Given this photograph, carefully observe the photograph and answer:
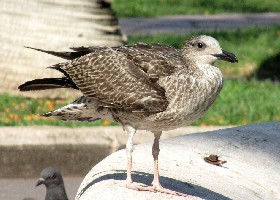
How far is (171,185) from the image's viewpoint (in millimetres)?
7207

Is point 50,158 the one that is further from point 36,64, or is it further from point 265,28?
point 265,28

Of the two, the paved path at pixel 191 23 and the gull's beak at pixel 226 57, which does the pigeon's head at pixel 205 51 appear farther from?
the paved path at pixel 191 23

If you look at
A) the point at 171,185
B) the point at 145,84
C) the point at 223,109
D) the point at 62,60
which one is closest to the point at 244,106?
the point at 223,109

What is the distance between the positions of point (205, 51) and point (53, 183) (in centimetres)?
234

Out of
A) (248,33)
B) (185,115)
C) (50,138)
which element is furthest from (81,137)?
(248,33)

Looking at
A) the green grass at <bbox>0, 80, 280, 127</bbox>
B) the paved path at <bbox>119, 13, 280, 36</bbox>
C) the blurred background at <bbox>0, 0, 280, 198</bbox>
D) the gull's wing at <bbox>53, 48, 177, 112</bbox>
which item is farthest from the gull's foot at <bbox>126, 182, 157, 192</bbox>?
the paved path at <bbox>119, 13, 280, 36</bbox>

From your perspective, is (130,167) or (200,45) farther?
(130,167)

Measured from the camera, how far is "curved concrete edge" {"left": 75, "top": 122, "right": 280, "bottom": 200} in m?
7.10

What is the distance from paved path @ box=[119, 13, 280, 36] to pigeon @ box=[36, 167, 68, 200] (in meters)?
9.82

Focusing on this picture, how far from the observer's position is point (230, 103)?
39.8 feet

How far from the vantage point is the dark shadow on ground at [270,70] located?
1560cm

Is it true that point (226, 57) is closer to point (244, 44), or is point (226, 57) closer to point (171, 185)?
point (171, 185)

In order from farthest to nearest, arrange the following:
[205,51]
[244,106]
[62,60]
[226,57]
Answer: [62,60]
[244,106]
[205,51]
[226,57]

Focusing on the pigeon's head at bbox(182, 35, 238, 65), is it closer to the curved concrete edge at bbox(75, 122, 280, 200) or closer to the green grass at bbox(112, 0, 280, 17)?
the curved concrete edge at bbox(75, 122, 280, 200)
